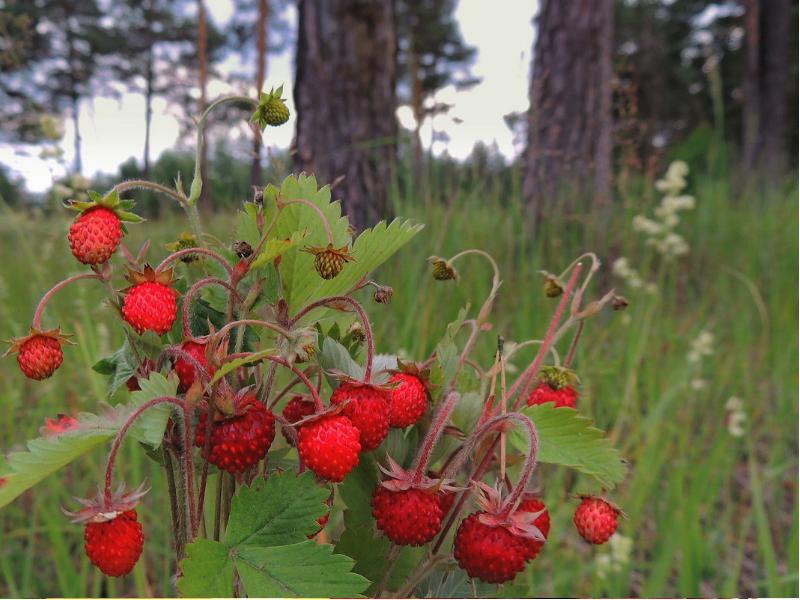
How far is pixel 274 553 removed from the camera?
0.37 m

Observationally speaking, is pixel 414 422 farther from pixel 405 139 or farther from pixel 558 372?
pixel 405 139

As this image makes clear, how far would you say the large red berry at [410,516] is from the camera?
15.1 inches

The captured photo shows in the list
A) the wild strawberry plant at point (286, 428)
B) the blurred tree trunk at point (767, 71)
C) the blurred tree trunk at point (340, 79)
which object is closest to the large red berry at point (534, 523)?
the wild strawberry plant at point (286, 428)

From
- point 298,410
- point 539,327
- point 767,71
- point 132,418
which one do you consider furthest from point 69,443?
point 767,71

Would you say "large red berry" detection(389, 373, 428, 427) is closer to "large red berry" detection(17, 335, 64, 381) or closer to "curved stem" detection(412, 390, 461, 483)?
"curved stem" detection(412, 390, 461, 483)

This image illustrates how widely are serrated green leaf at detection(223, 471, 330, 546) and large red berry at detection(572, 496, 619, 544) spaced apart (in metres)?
0.16

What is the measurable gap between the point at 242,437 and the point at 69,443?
0.28 feet

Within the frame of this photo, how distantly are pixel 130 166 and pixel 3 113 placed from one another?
0.93 meters

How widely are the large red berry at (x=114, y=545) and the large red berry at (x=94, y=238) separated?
0.14 m

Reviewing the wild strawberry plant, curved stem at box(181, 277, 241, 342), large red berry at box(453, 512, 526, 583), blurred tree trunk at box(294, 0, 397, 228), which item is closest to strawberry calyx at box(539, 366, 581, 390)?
the wild strawberry plant

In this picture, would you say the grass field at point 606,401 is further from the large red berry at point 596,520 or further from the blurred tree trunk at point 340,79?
the blurred tree trunk at point 340,79

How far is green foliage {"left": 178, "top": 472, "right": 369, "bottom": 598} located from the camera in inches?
14.4

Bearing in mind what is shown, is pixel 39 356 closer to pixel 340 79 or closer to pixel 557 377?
pixel 557 377

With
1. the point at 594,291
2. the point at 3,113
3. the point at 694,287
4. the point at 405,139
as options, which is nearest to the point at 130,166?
the point at 405,139
